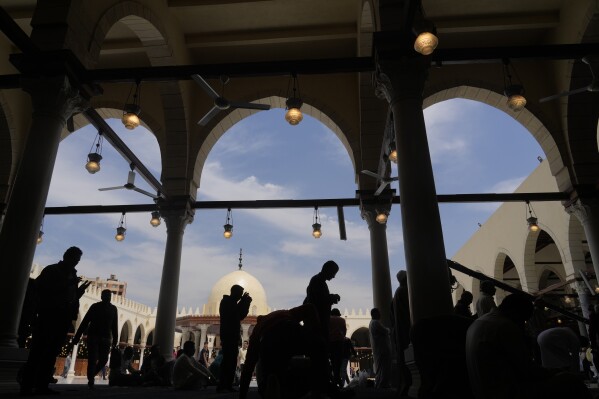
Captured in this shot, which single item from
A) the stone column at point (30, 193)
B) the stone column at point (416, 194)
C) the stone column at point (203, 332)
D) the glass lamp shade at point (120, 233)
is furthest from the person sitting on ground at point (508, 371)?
the stone column at point (203, 332)

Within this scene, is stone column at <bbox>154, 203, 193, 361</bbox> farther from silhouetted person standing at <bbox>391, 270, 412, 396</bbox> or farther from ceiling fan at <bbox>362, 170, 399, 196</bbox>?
silhouetted person standing at <bbox>391, 270, 412, 396</bbox>

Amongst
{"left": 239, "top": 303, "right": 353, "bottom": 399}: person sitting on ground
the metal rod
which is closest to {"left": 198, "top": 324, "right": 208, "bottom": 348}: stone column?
the metal rod

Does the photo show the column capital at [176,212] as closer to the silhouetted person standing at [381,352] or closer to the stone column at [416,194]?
the silhouetted person standing at [381,352]

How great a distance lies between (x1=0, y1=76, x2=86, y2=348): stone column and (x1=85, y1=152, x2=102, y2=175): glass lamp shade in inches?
118

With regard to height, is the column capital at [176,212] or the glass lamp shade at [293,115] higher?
the glass lamp shade at [293,115]

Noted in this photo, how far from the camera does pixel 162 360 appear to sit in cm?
884

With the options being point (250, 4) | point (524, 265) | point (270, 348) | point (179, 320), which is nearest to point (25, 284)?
point (270, 348)

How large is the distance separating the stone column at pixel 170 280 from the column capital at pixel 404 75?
686cm

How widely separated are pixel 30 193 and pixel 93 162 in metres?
3.91

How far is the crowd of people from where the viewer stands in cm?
272

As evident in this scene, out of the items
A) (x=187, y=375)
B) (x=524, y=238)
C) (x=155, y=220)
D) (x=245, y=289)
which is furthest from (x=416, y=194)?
(x=245, y=289)

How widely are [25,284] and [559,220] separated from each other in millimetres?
16226

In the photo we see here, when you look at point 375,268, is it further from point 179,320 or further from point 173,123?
point 179,320

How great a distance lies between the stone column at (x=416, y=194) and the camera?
4.92m
